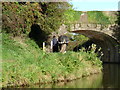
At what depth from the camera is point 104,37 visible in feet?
69.6

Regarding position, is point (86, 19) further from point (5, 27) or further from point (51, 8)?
point (5, 27)

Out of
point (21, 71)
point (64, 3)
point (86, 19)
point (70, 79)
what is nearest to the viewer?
point (21, 71)

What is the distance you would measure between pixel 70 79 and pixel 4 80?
2.87 m

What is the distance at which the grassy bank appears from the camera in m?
7.77

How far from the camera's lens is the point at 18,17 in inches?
426

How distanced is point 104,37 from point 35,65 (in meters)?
13.5

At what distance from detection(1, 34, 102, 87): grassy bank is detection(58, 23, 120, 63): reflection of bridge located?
635 centimetres

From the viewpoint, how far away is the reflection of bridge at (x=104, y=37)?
1830 centimetres

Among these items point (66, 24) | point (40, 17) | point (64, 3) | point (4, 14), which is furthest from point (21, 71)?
point (66, 24)

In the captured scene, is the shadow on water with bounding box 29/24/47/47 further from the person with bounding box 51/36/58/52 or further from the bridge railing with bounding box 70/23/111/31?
the bridge railing with bounding box 70/23/111/31

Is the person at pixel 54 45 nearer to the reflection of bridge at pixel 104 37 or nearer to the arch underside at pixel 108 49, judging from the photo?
the reflection of bridge at pixel 104 37

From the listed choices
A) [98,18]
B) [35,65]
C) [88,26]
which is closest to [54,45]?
[88,26]

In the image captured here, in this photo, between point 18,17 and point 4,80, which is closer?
point 4,80

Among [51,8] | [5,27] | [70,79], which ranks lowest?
[70,79]
